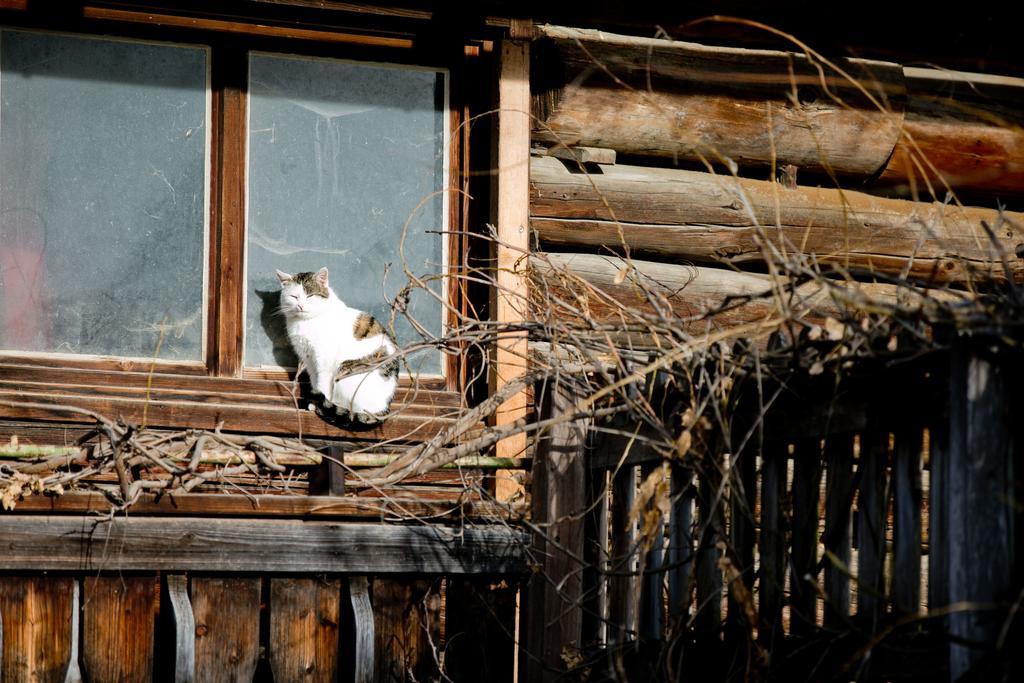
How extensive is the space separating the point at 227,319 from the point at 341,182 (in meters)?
0.69

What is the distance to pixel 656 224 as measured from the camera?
13.5 feet

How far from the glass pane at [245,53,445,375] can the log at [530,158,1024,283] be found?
49 cm

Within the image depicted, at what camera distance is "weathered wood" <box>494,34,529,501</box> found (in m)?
3.78

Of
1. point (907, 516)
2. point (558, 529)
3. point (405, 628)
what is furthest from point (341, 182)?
point (907, 516)

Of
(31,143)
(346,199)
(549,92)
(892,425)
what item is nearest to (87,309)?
(31,143)

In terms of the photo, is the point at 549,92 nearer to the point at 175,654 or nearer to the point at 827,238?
the point at 827,238

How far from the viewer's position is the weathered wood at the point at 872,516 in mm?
1874

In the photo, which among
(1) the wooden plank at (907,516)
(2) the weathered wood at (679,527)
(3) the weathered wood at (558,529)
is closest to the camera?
(1) the wooden plank at (907,516)

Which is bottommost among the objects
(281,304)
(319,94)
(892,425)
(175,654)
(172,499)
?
(175,654)

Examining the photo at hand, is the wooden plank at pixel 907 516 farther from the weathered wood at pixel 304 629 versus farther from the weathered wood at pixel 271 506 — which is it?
the weathered wood at pixel 304 629

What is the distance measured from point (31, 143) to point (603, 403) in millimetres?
2279

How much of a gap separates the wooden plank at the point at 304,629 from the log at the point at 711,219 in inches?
65.5

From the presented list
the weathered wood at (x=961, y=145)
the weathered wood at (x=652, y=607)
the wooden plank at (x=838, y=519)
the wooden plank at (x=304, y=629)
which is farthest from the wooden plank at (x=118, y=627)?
the weathered wood at (x=961, y=145)

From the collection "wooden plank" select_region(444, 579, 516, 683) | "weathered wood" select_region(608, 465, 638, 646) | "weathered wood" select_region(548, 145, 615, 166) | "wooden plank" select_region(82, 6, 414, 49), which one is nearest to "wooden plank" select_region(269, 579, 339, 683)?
"wooden plank" select_region(444, 579, 516, 683)
